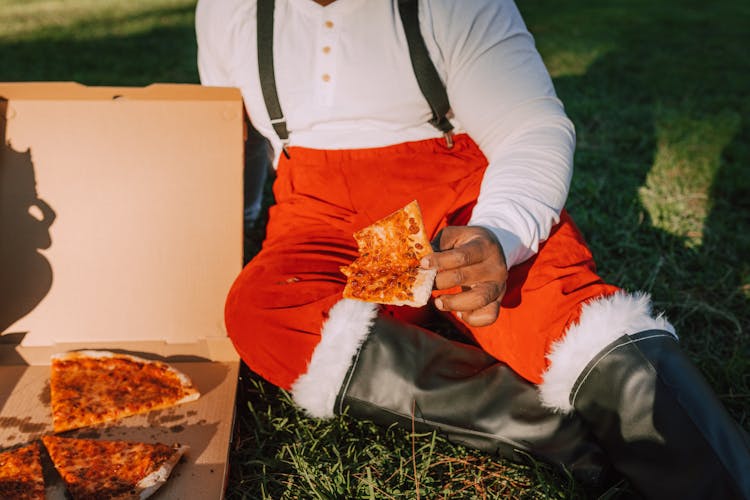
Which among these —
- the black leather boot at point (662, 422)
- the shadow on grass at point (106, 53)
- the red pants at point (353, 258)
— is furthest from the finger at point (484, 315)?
the shadow on grass at point (106, 53)

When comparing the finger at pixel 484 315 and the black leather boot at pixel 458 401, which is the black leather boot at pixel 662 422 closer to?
the black leather boot at pixel 458 401

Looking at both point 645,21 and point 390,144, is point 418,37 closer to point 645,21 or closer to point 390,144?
point 390,144

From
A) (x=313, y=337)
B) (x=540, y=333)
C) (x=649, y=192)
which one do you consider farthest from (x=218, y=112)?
(x=649, y=192)

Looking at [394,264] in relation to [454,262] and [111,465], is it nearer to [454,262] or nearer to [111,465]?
[454,262]

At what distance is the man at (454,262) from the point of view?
1.64 meters

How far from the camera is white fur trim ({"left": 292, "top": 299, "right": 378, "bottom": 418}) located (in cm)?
183

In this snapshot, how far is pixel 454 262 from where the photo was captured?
1.61 metres

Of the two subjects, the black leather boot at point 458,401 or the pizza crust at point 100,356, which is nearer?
the black leather boot at point 458,401

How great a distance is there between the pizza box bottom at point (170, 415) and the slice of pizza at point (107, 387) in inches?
1.5

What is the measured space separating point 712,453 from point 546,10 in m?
9.68

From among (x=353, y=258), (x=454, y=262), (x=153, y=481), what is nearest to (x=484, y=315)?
(x=454, y=262)

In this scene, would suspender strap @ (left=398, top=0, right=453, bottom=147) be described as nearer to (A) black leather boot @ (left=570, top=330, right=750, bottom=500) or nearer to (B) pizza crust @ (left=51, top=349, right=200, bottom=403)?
(A) black leather boot @ (left=570, top=330, right=750, bottom=500)

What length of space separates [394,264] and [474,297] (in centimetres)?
27

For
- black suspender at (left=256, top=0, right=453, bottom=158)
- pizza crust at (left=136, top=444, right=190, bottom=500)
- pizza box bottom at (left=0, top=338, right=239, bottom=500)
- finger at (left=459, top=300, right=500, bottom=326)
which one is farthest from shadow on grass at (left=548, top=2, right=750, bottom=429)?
pizza crust at (left=136, top=444, right=190, bottom=500)
